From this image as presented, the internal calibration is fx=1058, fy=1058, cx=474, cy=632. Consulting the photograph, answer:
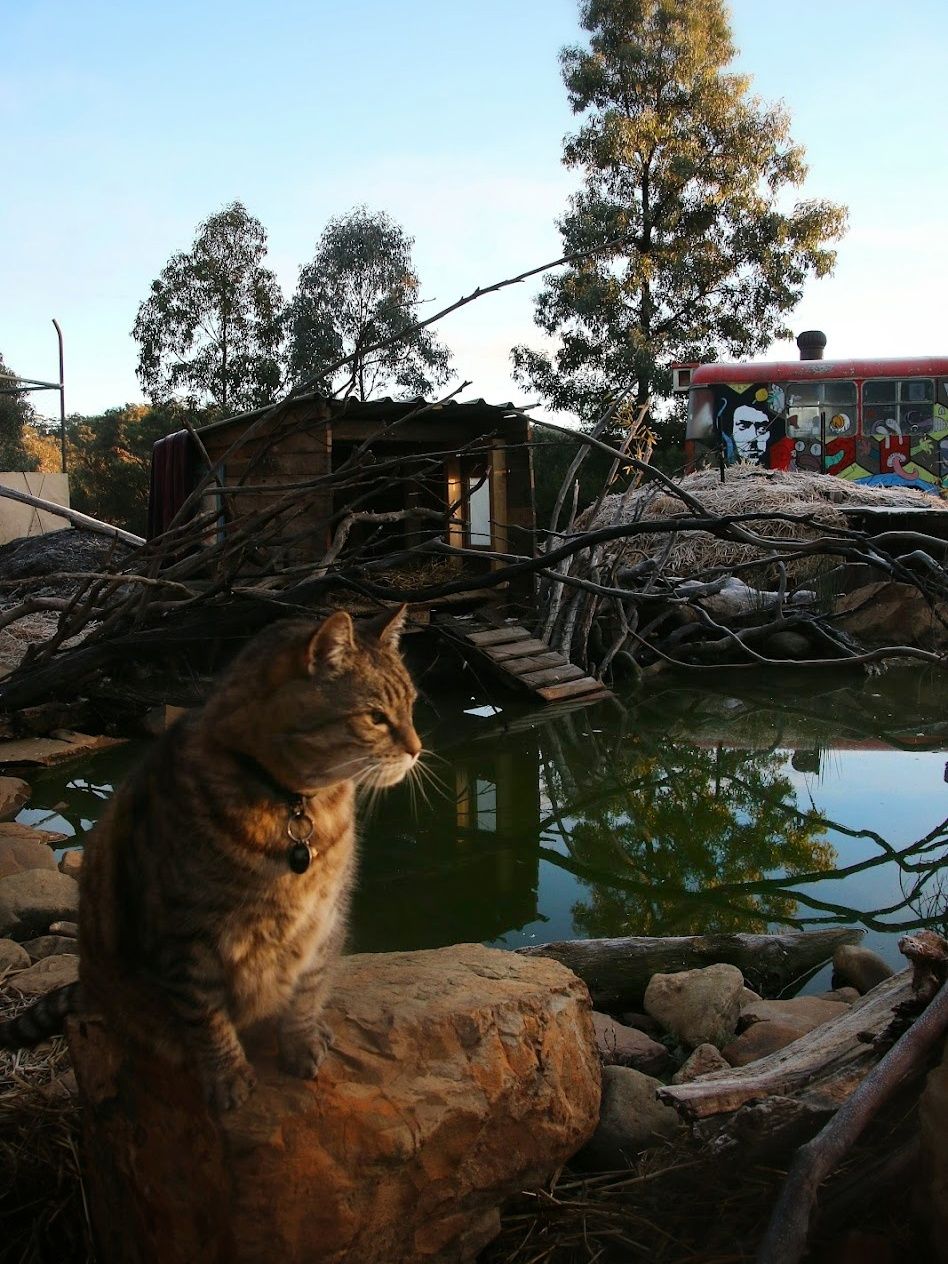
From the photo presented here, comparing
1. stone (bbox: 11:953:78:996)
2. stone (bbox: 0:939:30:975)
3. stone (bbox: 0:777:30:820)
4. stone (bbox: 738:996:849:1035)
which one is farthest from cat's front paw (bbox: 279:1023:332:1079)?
stone (bbox: 0:777:30:820)

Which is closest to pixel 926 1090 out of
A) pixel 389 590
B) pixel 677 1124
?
pixel 677 1124

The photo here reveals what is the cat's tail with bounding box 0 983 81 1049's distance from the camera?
2609 mm

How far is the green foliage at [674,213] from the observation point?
22406 mm

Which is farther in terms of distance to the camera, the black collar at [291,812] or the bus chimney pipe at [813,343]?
the bus chimney pipe at [813,343]

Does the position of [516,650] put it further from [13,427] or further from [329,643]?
[13,427]

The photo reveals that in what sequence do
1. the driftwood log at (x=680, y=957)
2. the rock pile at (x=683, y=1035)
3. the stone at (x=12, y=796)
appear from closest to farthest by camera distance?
1. the rock pile at (x=683, y=1035)
2. the driftwood log at (x=680, y=957)
3. the stone at (x=12, y=796)

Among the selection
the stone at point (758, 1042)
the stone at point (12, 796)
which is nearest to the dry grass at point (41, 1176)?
the stone at point (758, 1042)

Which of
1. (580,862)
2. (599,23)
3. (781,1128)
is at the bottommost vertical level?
(580,862)

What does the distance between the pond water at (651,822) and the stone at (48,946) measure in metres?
1.15

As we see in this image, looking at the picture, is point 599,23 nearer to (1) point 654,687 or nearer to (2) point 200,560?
(1) point 654,687

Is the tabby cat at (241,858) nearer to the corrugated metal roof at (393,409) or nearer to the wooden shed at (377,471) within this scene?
the wooden shed at (377,471)

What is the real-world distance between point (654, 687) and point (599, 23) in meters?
18.8

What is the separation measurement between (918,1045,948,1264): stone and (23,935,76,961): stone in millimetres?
3247

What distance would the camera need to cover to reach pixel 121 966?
92.7 inches
